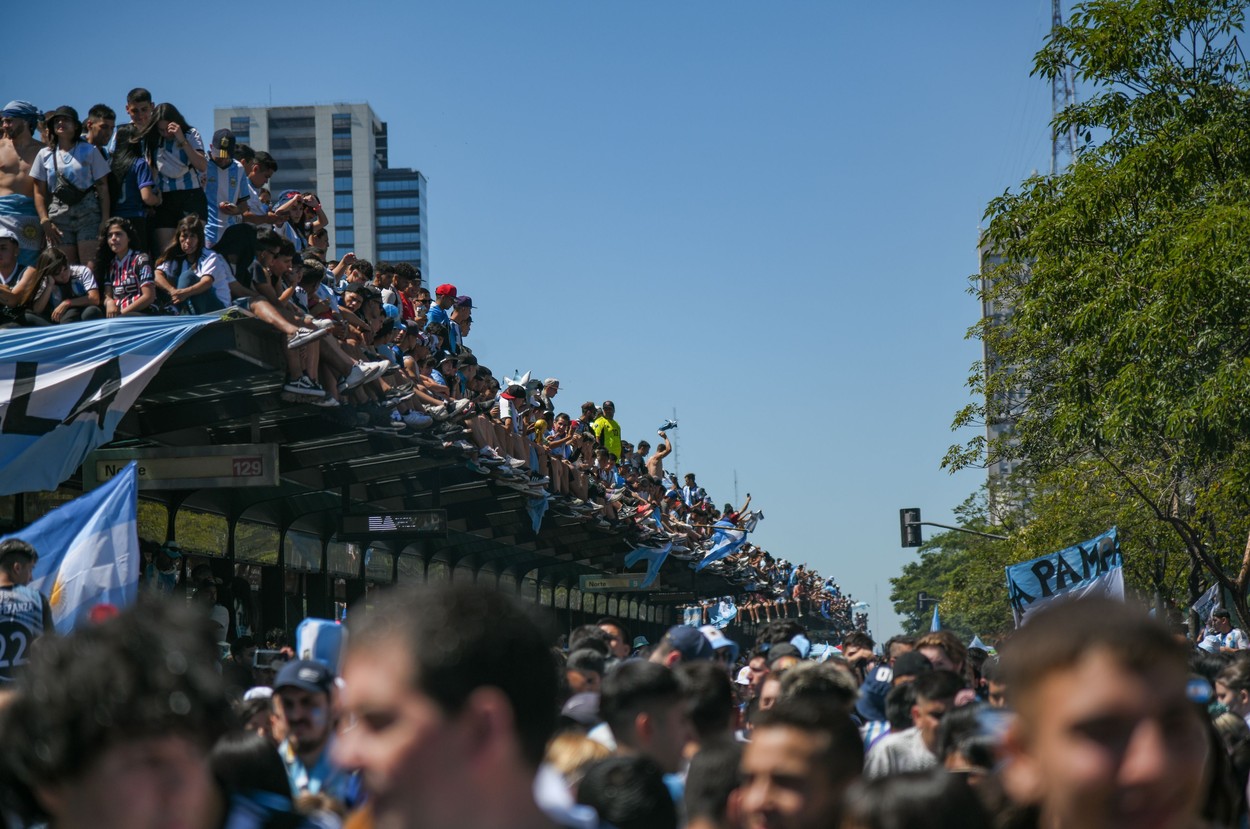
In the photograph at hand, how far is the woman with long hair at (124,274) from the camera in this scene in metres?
13.0

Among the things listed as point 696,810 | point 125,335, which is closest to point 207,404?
point 125,335

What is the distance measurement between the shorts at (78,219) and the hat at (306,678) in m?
8.03

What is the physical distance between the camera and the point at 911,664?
29.3 feet

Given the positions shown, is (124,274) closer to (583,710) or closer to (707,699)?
(583,710)

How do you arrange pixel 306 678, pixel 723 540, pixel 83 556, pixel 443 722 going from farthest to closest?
1. pixel 723 540
2. pixel 83 556
3. pixel 306 678
4. pixel 443 722

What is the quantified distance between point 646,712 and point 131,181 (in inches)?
374

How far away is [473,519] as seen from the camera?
2567 centimetres

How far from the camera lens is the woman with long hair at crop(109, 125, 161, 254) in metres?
13.8

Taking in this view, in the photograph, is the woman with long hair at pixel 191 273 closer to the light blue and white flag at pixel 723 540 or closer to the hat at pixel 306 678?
the hat at pixel 306 678

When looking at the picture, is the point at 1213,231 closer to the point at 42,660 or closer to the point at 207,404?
the point at 207,404

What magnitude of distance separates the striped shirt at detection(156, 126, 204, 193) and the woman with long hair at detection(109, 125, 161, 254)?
0.13m

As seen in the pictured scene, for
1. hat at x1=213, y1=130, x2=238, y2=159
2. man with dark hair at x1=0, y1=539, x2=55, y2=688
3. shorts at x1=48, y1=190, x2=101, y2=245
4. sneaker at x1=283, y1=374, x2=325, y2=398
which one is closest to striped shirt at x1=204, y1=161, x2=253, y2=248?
hat at x1=213, y1=130, x2=238, y2=159

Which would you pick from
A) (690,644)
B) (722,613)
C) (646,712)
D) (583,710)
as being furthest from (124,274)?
(722,613)

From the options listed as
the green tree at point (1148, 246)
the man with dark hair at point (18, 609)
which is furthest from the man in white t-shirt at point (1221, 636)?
the man with dark hair at point (18, 609)
